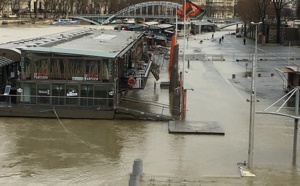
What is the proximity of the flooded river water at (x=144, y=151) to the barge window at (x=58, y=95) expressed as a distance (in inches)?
52.1

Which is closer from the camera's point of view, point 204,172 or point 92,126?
point 204,172

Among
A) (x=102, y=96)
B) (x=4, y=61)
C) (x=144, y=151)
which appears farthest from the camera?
(x=4, y=61)

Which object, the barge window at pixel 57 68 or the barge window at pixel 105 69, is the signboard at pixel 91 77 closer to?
the barge window at pixel 105 69

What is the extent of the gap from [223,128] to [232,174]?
31.5ft

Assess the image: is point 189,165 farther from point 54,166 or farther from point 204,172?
point 54,166

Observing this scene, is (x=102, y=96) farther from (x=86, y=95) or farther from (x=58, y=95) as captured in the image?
(x=58, y=95)

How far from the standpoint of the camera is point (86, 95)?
3488 centimetres

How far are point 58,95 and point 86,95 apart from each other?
5.68 feet

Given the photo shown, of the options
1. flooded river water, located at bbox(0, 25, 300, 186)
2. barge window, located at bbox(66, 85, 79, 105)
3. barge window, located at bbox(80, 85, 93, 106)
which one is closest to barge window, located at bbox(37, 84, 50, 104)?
barge window, located at bbox(66, 85, 79, 105)

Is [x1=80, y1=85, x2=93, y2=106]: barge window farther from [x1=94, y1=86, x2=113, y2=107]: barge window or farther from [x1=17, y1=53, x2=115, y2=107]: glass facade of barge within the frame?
[x1=94, y1=86, x2=113, y2=107]: barge window

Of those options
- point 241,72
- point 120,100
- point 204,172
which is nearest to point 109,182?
point 204,172

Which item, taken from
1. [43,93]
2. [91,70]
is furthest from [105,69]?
[43,93]

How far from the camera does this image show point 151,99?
144 feet

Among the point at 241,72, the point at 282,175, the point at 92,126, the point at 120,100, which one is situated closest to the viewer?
the point at 282,175
